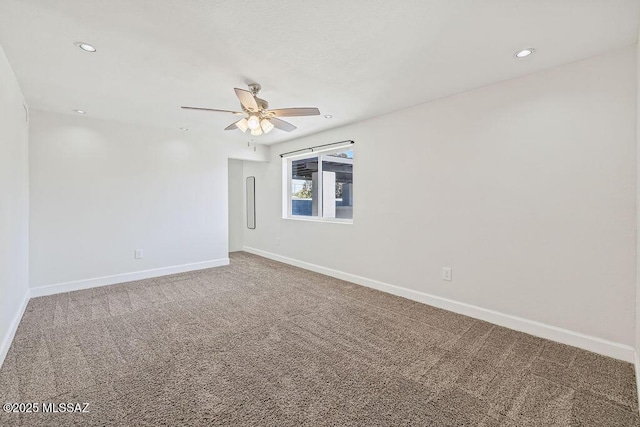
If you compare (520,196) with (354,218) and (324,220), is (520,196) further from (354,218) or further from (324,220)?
(324,220)

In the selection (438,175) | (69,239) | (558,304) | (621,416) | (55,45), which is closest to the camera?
(621,416)

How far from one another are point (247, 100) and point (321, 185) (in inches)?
102

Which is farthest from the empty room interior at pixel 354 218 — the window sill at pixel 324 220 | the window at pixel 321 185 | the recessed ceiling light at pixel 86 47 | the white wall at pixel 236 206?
the white wall at pixel 236 206

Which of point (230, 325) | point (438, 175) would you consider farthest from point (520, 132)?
point (230, 325)

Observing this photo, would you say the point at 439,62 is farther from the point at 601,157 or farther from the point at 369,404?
the point at 369,404

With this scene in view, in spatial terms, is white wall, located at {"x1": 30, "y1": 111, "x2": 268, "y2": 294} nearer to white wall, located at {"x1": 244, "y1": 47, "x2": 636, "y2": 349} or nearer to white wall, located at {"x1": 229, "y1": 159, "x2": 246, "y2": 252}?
white wall, located at {"x1": 229, "y1": 159, "x2": 246, "y2": 252}

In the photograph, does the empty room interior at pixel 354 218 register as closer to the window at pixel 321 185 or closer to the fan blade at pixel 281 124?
the fan blade at pixel 281 124

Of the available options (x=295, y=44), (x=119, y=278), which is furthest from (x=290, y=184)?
(x=295, y=44)

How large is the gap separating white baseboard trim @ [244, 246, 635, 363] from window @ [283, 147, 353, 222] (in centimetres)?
118

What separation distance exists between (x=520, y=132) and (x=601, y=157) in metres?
0.61

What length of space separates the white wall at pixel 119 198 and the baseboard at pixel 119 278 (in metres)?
0.05

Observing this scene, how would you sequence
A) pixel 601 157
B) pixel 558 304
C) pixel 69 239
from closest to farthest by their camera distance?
pixel 601 157, pixel 558 304, pixel 69 239

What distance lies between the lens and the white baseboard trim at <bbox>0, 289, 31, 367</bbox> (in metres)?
2.26

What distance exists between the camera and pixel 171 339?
2.61m
